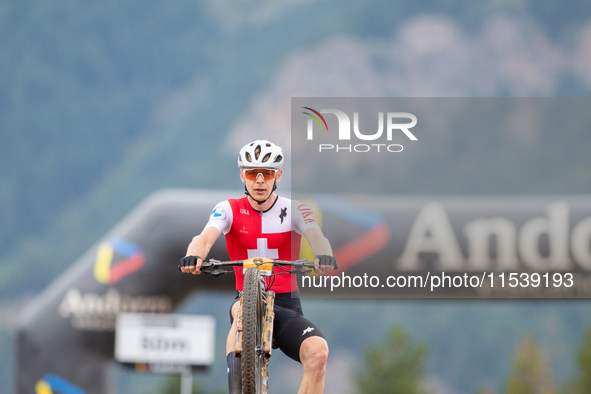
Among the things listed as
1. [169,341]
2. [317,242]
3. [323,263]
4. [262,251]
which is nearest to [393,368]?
[169,341]

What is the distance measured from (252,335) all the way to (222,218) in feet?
4.95

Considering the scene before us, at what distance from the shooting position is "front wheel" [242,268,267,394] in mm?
6164

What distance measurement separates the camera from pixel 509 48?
248 ft

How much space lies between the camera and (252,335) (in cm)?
619

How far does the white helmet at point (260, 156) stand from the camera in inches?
285

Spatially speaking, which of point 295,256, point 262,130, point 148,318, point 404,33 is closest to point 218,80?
point 262,130

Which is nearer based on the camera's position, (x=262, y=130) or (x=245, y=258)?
(x=245, y=258)

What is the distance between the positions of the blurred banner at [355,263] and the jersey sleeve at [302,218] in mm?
5879

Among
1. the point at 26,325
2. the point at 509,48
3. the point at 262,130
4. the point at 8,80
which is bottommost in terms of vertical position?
the point at 26,325

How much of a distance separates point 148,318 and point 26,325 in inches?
94.6

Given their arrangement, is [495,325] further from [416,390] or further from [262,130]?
[416,390]

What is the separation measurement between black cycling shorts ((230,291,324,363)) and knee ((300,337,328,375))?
0.25ft

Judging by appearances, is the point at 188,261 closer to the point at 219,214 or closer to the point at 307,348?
the point at 219,214

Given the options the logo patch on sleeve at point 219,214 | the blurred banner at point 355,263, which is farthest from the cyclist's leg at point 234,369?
the blurred banner at point 355,263
